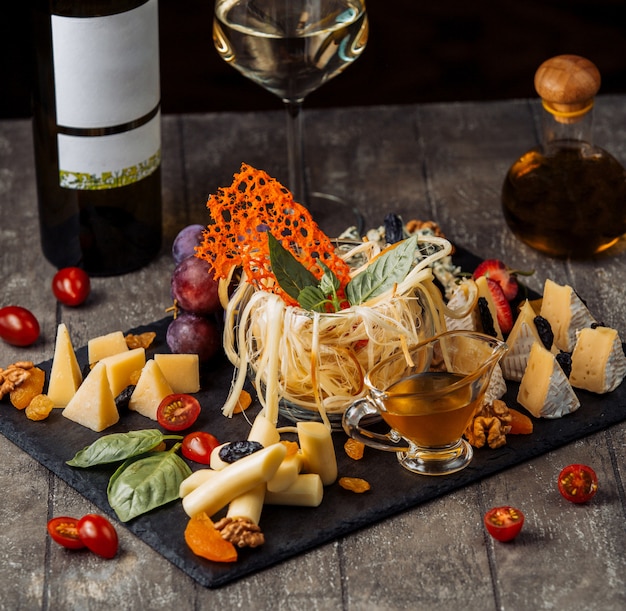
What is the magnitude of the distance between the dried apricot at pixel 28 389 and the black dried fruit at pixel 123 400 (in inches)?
4.5

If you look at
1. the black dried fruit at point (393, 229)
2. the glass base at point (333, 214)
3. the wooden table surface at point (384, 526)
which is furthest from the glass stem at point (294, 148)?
the black dried fruit at point (393, 229)

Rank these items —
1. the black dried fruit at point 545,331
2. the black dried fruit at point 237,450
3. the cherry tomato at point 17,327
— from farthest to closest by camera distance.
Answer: the cherry tomato at point 17,327 < the black dried fruit at point 545,331 < the black dried fruit at point 237,450

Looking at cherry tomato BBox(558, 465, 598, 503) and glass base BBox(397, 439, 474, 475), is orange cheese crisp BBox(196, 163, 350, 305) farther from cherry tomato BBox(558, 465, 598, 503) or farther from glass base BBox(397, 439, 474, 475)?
cherry tomato BBox(558, 465, 598, 503)

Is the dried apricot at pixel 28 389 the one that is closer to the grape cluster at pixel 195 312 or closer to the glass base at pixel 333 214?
the grape cluster at pixel 195 312

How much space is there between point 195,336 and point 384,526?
1.33 ft

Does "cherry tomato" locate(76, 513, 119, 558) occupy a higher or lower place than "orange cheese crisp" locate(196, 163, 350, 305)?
lower

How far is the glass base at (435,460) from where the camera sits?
55.2 inches

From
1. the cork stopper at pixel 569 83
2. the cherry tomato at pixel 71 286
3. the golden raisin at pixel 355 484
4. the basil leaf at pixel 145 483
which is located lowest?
the cherry tomato at pixel 71 286

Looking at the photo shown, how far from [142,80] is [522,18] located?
1.02 m

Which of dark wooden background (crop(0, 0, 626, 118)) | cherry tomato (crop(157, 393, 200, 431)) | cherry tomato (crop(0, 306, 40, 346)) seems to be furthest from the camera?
dark wooden background (crop(0, 0, 626, 118))

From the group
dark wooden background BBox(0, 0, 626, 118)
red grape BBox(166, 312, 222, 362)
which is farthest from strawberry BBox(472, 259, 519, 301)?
dark wooden background BBox(0, 0, 626, 118)

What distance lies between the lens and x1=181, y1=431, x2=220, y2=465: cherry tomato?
4.64 ft

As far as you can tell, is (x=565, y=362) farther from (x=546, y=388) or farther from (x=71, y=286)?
(x=71, y=286)

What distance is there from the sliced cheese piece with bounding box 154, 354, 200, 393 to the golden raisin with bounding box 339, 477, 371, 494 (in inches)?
11.1
